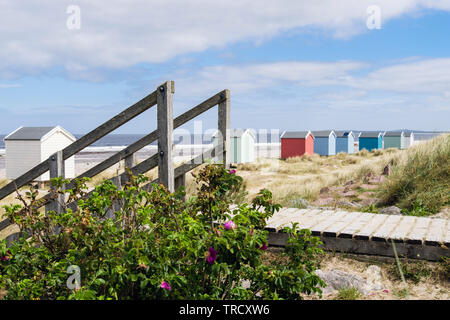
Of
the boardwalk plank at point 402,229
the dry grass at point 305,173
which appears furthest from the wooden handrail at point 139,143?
the dry grass at point 305,173

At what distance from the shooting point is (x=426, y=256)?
4113 millimetres

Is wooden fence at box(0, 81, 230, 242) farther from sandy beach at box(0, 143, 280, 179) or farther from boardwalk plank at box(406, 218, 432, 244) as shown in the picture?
sandy beach at box(0, 143, 280, 179)

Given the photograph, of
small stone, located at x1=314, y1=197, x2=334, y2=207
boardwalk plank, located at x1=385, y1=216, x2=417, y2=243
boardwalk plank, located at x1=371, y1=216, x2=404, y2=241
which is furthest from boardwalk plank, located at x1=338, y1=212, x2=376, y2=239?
small stone, located at x1=314, y1=197, x2=334, y2=207

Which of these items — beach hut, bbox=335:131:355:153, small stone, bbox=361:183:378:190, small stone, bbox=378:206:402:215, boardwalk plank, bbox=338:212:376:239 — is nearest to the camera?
boardwalk plank, bbox=338:212:376:239

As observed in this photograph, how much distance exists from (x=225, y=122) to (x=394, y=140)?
105 ft

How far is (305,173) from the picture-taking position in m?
20.9

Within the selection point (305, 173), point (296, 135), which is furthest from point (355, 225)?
point (296, 135)

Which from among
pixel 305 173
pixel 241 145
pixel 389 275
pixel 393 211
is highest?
pixel 241 145

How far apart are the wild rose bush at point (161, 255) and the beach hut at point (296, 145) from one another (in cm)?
2580

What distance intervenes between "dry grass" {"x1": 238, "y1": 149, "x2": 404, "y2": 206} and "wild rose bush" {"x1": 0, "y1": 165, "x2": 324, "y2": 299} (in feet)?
16.6

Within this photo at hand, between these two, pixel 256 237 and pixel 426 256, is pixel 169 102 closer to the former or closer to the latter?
pixel 256 237

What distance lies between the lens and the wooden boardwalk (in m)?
4.12

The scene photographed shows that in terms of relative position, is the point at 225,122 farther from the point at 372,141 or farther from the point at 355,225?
the point at 372,141
